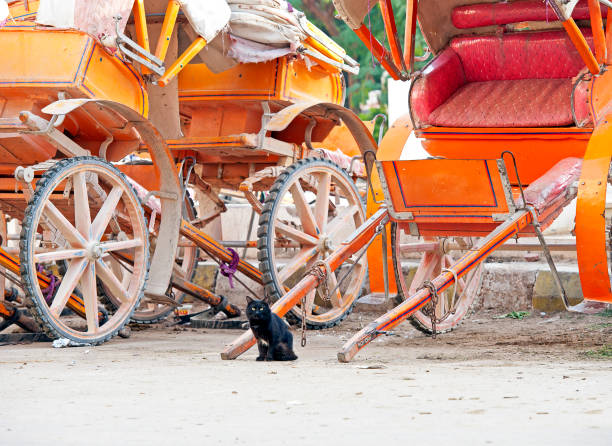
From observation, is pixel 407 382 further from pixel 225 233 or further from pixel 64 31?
pixel 225 233

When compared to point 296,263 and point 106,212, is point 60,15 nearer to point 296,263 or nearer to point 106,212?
point 106,212

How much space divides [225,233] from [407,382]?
6.86 m

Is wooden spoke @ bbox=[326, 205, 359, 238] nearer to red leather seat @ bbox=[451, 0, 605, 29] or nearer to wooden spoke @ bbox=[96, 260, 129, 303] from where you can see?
red leather seat @ bbox=[451, 0, 605, 29]

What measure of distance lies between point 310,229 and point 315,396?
3.74 metres

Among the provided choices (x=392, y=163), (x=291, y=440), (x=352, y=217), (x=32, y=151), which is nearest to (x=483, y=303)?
(x=352, y=217)

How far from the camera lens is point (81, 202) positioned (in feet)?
19.0

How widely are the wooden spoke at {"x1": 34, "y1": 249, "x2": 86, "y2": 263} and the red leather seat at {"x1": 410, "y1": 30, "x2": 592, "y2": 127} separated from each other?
2268 mm

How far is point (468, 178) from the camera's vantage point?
5359mm

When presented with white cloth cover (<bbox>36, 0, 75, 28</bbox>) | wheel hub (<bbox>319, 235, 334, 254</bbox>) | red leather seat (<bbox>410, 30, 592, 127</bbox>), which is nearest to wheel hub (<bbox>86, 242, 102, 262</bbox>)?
white cloth cover (<bbox>36, 0, 75, 28</bbox>)

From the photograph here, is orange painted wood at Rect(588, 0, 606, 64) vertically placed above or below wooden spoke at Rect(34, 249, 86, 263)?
above

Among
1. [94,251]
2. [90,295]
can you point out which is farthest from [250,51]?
[90,295]

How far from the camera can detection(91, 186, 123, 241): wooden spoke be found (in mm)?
5918

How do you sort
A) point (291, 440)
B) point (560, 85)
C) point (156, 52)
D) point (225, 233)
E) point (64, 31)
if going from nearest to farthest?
point (291, 440)
point (64, 31)
point (156, 52)
point (560, 85)
point (225, 233)

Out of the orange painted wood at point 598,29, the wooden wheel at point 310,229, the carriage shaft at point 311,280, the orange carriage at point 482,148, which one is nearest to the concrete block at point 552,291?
the orange carriage at point 482,148
